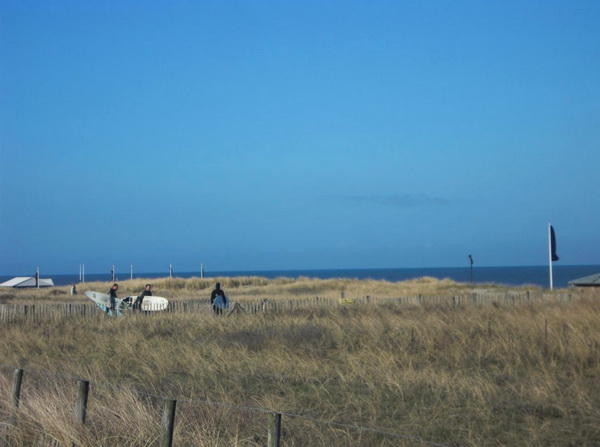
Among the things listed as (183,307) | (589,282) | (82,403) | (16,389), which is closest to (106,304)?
(183,307)

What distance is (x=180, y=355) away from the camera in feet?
41.7

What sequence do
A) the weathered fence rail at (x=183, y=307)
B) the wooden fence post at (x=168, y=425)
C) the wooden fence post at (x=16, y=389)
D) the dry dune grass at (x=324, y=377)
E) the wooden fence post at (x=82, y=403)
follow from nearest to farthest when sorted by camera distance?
the wooden fence post at (x=168, y=425) → the wooden fence post at (x=82, y=403) → the dry dune grass at (x=324, y=377) → the wooden fence post at (x=16, y=389) → the weathered fence rail at (x=183, y=307)

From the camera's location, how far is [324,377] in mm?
10672

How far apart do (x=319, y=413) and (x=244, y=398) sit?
1202 millimetres

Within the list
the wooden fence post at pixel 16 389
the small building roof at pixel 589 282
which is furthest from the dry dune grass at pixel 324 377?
the small building roof at pixel 589 282

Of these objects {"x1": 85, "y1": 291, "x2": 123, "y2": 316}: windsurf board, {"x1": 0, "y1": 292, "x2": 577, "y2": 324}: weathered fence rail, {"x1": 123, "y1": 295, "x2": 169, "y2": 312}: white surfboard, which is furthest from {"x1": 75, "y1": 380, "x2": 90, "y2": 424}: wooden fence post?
{"x1": 123, "y1": 295, "x2": 169, "y2": 312}: white surfboard

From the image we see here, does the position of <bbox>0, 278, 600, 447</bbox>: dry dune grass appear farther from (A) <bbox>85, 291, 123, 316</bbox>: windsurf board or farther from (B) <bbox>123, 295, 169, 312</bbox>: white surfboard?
(B) <bbox>123, 295, 169, 312</bbox>: white surfboard

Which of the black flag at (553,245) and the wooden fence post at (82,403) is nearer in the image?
the wooden fence post at (82,403)

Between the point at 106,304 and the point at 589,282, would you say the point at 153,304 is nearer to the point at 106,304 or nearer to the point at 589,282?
the point at 106,304

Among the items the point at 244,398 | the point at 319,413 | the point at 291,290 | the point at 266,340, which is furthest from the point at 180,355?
the point at 291,290

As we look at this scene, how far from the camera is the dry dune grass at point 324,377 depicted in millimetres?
7363

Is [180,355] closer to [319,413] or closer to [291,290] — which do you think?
[319,413]

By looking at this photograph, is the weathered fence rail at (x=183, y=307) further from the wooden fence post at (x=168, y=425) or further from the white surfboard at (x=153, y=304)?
the wooden fence post at (x=168, y=425)

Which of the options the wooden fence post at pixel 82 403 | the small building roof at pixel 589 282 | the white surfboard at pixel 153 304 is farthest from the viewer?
the small building roof at pixel 589 282
